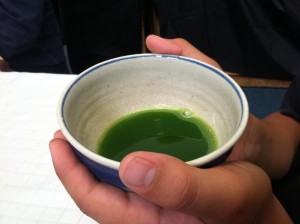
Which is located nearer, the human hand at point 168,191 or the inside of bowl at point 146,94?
the human hand at point 168,191

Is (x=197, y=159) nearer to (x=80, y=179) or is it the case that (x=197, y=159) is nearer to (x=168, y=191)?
(x=168, y=191)

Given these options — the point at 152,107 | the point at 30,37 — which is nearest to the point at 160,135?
the point at 152,107

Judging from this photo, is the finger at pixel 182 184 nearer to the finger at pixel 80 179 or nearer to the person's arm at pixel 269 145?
the finger at pixel 80 179

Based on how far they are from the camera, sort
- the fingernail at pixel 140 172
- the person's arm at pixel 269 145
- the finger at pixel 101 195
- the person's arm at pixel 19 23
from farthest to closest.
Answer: the person's arm at pixel 19 23
the person's arm at pixel 269 145
the finger at pixel 101 195
the fingernail at pixel 140 172

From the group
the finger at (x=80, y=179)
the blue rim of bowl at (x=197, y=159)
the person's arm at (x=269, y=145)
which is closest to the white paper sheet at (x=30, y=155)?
the finger at (x=80, y=179)

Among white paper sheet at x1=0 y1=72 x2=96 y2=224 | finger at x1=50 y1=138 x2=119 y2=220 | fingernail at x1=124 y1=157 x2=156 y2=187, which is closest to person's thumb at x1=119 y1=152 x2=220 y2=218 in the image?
fingernail at x1=124 y1=157 x2=156 y2=187

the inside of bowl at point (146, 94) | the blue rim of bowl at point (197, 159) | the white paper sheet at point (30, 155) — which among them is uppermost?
the blue rim of bowl at point (197, 159)
